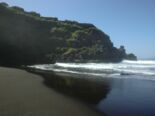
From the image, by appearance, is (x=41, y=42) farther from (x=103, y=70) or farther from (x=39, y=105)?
(x=39, y=105)

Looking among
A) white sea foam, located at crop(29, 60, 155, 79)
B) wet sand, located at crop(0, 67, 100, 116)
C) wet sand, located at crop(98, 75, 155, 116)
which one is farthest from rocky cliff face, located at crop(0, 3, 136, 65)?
wet sand, located at crop(0, 67, 100, 116)

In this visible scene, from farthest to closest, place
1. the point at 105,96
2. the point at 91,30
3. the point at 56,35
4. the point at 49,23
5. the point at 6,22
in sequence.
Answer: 1. the point at 91,30
2. the point at 49,23
3. the point at 56,35
4. the point at 6,22
5. the point at 105,96

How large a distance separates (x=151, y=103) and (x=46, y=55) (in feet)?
231

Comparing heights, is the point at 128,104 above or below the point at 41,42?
below

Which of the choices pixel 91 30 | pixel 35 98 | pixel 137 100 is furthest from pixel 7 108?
pixel 91 30

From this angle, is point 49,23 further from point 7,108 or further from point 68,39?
point 7,108

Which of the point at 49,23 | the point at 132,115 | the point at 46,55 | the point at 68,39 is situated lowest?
the point at 132,115

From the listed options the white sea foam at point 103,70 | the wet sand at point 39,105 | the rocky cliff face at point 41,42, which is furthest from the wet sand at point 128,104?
the rocky cliff face at point 41,42

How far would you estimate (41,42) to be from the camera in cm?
8944

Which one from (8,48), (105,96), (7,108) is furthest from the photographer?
(8,48)

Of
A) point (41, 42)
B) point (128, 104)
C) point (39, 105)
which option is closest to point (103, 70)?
point (128, 104)

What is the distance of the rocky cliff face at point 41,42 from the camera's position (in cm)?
7731

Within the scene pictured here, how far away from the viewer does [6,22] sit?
271 feet

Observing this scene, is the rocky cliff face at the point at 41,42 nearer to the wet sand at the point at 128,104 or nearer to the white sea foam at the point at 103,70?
the white sea foam at the point at 103,70
